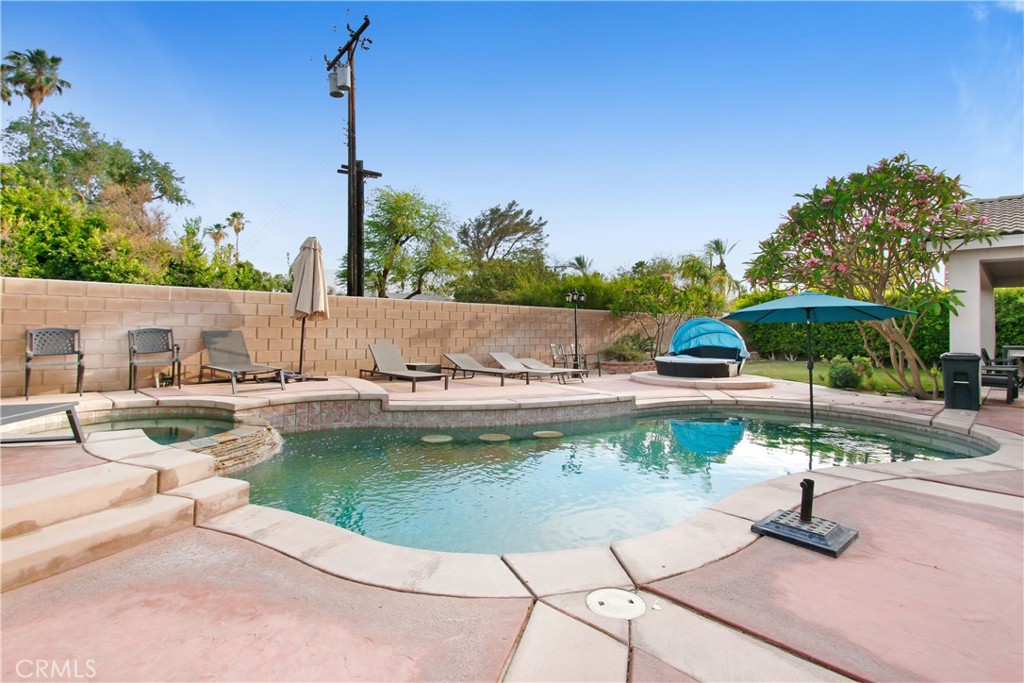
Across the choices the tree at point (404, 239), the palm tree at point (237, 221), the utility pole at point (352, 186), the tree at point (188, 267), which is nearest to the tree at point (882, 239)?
the utility pole at point (352, 186)

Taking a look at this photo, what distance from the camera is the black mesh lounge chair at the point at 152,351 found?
6.41 metres

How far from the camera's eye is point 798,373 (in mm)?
12789

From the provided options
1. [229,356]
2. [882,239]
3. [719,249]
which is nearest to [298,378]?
[229,356]

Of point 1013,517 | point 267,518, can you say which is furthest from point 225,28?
point 1013,517

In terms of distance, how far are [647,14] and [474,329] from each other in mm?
7227

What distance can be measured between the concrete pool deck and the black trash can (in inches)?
204

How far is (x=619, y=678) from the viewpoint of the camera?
143cm

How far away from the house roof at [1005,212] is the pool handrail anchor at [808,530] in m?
7.73

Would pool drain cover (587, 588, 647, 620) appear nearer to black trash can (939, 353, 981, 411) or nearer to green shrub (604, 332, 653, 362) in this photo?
black trash can (939, 353, 981, 411)

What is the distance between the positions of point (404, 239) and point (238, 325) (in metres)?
16.3

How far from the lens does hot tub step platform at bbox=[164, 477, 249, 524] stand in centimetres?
266

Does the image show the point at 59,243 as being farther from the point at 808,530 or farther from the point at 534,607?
the point at 808,530

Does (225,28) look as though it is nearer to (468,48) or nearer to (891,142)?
(468,48)

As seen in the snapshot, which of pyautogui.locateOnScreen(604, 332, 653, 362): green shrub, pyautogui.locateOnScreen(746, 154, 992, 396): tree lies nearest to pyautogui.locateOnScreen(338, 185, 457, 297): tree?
pyautogui.locateOnScreen(604, 332, 653, 362): green shrub
